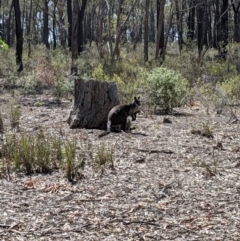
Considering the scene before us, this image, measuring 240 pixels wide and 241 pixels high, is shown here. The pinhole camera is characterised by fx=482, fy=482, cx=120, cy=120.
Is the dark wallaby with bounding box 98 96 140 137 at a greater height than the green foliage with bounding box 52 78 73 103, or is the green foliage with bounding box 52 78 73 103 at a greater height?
the green foliage with bounding box 52 78 73 103

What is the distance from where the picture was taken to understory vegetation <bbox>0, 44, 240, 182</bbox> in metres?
5.78

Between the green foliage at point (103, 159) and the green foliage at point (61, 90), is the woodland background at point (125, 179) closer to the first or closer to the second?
the green foliage at point (103, 159)

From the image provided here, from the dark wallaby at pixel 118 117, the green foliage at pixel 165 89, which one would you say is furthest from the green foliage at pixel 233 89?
the dark wallaby at pixel 118 117

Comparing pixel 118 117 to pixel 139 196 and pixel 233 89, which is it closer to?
pixel 139 196

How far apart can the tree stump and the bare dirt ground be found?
821mm

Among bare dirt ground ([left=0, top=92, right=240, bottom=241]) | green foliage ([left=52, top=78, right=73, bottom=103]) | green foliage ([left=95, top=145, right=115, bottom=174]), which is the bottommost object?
bare dirt ground ([left=0, top=92, right=240, bottom=241])

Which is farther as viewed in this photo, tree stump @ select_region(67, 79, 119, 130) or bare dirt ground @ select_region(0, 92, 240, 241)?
tree stump @ select_region(67, 79, 119, 130)

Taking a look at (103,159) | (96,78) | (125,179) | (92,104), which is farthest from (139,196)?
(96,78)

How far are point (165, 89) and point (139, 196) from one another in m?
5.58

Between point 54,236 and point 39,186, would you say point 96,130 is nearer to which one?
point 39,186

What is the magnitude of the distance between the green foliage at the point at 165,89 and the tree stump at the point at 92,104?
1.91 meters

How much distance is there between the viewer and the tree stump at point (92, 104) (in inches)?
333

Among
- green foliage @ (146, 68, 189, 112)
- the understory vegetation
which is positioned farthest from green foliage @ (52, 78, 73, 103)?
green foliage @ (146, 68, 189, 112)

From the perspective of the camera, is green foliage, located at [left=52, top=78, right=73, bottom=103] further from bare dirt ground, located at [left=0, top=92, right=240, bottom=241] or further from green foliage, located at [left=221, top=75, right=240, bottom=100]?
bare dirt ground, located at [left=0, top=92, right=240, bottom=241]
